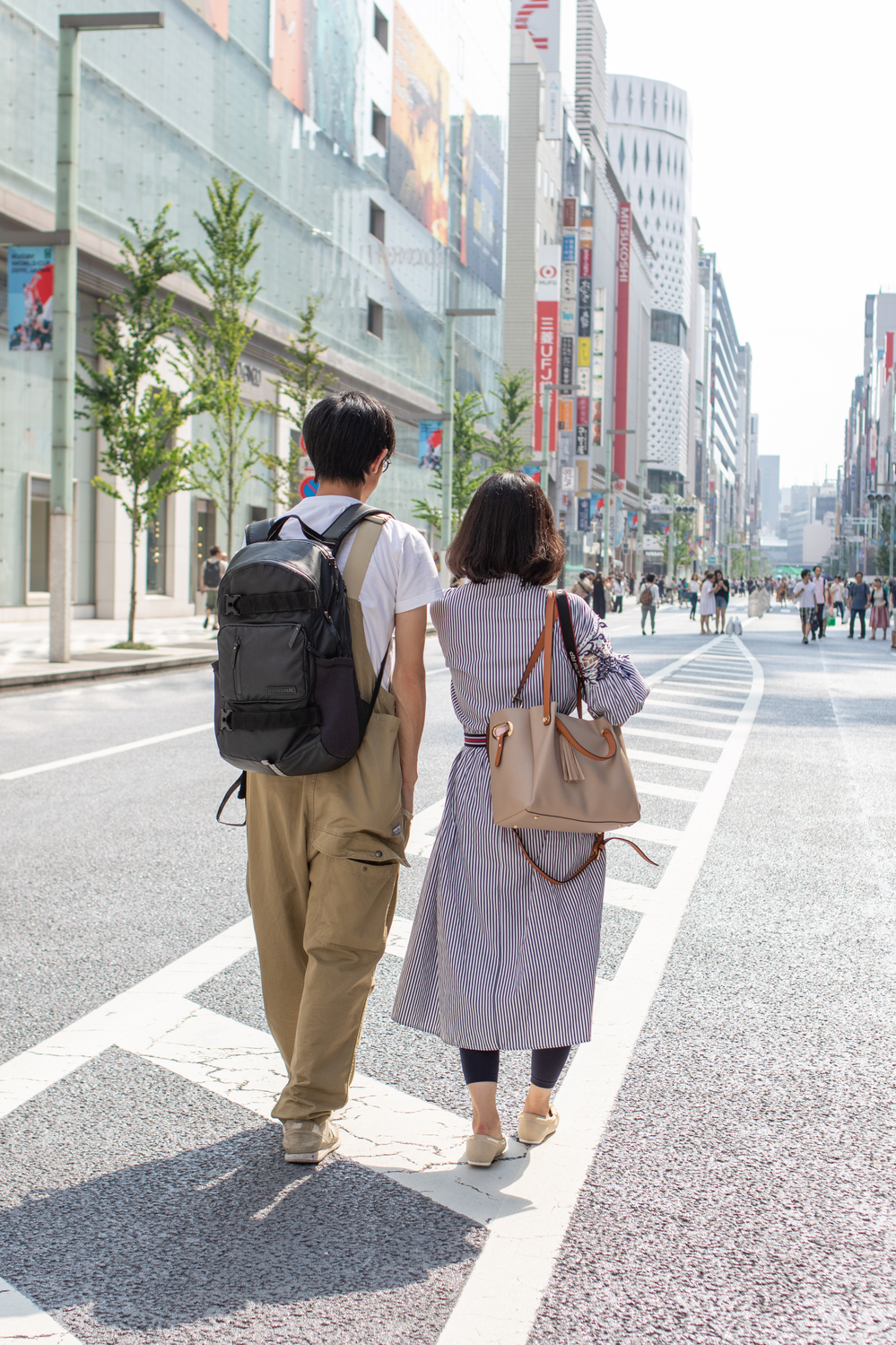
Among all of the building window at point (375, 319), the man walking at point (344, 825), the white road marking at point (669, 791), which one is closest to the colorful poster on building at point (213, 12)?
the building window at point (375, 319)

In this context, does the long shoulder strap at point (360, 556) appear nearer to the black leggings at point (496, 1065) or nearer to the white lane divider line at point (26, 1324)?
the black leggings at point (496, 1065)

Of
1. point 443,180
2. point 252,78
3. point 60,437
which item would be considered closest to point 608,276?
point 443,180

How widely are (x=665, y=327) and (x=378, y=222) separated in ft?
448

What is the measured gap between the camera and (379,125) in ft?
147

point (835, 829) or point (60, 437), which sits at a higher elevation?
point (60, 437)

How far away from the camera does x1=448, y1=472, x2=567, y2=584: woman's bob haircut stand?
318cm

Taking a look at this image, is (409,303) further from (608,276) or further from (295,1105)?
(608,276)

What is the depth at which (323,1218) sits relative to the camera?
9.43 ft

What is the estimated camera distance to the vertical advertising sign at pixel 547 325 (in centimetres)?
7369

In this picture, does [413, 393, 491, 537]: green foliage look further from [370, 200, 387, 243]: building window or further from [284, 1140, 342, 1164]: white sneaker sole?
[284, 1140, 342, 1164]: white sneaker sole

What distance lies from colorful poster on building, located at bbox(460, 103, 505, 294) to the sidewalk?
34.9 meters

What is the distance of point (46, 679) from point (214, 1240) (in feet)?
45.1

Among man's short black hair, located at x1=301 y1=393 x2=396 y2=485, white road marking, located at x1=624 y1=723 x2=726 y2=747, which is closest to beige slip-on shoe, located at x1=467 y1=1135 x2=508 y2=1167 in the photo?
man's short black hair, located at x1=301 y1=393 x2=396 y2=485

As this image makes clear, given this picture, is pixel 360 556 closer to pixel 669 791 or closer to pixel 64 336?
pixel 669 791
